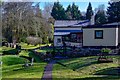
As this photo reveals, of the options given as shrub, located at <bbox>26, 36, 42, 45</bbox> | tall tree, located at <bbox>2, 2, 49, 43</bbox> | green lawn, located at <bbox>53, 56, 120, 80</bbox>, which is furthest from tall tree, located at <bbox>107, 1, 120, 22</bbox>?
green lawn, located at <bbox>53, 56, 120, 80</bbox>

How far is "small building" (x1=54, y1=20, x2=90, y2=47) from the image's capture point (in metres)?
18.3

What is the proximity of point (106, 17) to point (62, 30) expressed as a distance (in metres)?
3.90

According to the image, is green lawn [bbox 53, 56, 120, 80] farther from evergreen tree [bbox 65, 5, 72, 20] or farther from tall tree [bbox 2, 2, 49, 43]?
evergreen tree [bbox 65, 5, 72, 20]

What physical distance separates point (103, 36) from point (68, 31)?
5027mm

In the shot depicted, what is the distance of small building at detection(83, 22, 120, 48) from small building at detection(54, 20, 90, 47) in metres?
1.58

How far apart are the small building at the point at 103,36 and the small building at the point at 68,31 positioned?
5.18 feet

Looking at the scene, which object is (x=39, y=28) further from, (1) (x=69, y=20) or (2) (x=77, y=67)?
(2) (x=77, y=67)

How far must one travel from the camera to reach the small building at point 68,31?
60.1ft

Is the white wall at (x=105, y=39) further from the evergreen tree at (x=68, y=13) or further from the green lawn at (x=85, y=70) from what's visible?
the green lawn at (x=85, y=70)

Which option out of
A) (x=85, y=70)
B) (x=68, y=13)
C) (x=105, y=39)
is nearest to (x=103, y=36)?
(x=105, y=39)

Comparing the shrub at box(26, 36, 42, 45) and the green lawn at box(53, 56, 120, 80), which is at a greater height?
the shrub at box(26, 36, 42, 45)

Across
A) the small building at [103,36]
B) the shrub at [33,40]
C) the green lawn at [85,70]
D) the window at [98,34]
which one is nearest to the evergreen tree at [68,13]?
the small building at [103,36]

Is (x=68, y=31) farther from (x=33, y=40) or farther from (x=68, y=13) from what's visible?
(x=33, y=40)

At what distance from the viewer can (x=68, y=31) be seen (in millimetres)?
20531
